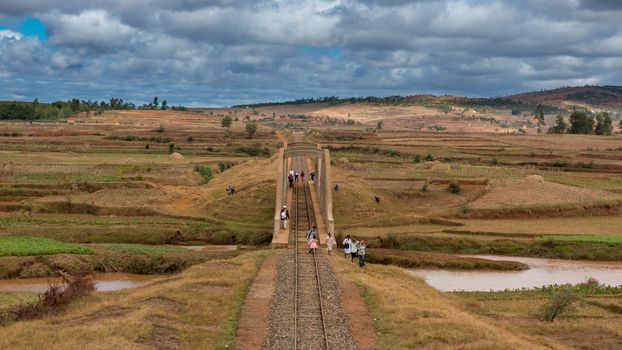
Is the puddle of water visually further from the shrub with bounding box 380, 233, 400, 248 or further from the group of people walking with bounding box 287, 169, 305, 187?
the group of people walking with bounding box 287, 169, 305, 187

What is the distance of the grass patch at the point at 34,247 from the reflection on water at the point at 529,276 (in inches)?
758

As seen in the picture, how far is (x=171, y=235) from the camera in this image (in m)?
49.1

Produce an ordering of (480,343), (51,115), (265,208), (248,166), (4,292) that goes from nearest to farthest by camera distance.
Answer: (480,343) < (4,292) < (265,208) < (248,166) < (51,115)

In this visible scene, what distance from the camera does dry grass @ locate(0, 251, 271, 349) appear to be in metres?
20.6

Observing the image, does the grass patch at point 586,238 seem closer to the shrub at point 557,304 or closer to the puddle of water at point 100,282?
the shrub at point 557,304

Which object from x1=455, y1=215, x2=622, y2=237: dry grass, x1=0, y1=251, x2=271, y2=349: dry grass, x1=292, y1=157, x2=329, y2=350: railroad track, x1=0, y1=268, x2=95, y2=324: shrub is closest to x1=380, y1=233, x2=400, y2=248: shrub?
x1=292, y1=157, x2=329, y2=350: railroad track

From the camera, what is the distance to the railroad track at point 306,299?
21.8 m

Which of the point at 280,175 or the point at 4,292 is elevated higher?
the point at 280,175

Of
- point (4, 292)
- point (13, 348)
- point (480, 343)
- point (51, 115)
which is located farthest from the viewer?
point (51, 115)

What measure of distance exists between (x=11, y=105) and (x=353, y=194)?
6043 inches

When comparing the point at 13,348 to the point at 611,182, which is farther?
the point at 611,182

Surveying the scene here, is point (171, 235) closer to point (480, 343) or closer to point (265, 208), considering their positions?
point (265, 208)

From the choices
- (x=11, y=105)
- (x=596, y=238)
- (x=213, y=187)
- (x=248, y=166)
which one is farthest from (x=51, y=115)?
(x=596, y=238)

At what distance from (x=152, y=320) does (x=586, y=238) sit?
115 feet
